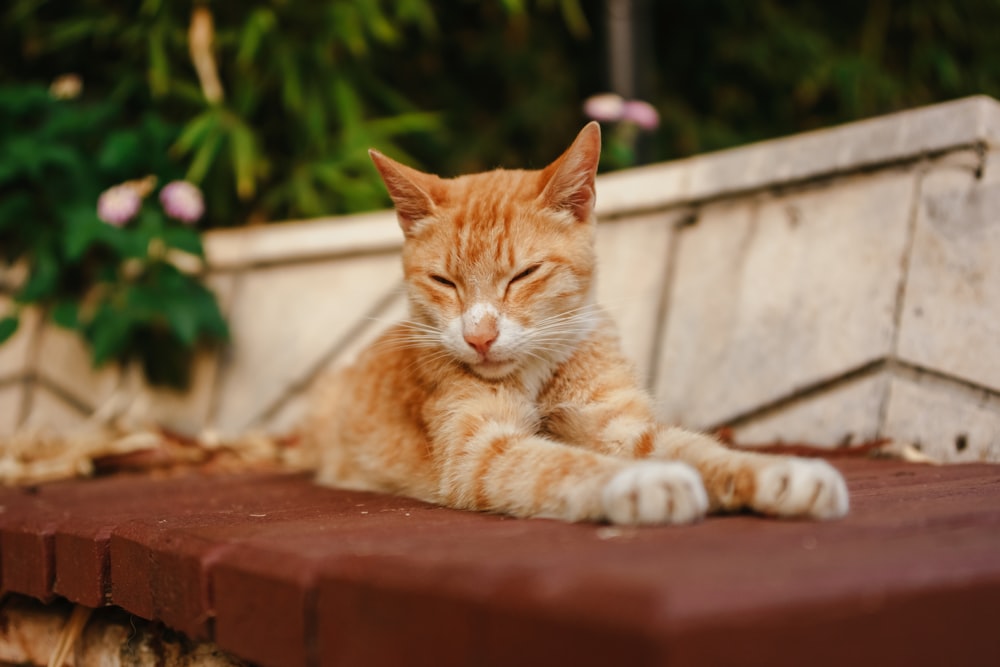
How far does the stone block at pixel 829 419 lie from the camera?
2244 millimetres

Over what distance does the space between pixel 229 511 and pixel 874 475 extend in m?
1.31

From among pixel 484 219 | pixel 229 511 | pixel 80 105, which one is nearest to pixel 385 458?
pixel 229 511

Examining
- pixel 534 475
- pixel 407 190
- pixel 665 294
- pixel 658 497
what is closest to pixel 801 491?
pixel 658 497

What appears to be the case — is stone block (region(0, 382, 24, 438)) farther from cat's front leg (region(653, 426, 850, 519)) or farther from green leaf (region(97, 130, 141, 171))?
cat's front leg (region(653, 426, 850, 519))

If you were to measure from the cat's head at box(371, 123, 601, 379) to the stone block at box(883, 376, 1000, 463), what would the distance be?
2.96ft

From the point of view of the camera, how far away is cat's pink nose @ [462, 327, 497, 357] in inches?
66.8

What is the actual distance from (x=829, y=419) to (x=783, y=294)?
41cm

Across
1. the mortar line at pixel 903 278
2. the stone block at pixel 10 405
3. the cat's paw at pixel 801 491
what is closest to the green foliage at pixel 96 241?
the stone block at pixel 10 405

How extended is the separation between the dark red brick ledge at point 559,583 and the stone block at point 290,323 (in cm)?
182

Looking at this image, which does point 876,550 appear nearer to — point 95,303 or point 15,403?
point 95,303

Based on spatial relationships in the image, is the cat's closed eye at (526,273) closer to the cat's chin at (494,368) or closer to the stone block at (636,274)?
the cat's chin at (494,368)

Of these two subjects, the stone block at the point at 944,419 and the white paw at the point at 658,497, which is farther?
the stone block at the point at 944,419

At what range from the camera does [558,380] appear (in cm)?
185

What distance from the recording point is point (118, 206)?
3.26 metres
